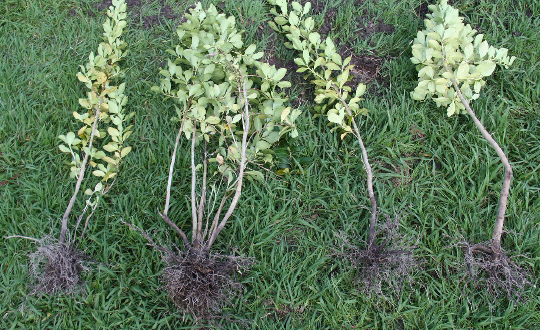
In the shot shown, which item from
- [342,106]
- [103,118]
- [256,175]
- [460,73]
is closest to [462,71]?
[460,73]

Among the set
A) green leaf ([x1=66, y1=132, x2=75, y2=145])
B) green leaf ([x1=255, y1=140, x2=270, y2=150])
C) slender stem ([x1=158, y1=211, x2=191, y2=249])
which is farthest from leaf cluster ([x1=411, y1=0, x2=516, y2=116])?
green leaf ([x1=66, y1=132, x2=75, y2=145])

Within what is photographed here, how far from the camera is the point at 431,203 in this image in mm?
2359

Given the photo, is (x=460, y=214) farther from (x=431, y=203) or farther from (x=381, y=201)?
(x=381, y=201)

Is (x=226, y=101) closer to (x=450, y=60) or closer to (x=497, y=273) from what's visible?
(x=450, y=60)

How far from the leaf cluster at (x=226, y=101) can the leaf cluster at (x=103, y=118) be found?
34cm

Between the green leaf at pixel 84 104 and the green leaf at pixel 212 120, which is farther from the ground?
the green leaf at pixel 212 120

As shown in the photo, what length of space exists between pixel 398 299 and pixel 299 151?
3.32 feet

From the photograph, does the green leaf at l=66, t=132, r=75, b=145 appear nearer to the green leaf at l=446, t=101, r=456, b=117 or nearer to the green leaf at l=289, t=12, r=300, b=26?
the green leaf at l=289, t=12, r=300, b=26

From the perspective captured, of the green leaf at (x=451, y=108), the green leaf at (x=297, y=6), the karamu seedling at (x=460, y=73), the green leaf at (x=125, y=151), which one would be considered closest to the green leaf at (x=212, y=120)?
the green leaf at (x=125, y=151)

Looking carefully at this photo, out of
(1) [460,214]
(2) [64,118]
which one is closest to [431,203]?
(1) [460,214]

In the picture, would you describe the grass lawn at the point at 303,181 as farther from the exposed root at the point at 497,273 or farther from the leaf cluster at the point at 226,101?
the leaf cluster at the point at 226,101

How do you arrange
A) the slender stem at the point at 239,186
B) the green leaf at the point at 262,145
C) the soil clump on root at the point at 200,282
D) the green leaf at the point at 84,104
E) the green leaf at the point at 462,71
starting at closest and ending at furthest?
the soil clump on root at the point at 200,282, the slender stem at the point at 239,186, the green leaf at the point at 262,145, the green leaf at the point at 462,71, the green leaf at the point at 84,104

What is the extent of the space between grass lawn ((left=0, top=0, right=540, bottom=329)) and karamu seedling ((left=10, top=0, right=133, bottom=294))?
0.09 metres

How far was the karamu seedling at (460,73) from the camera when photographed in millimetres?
2141
